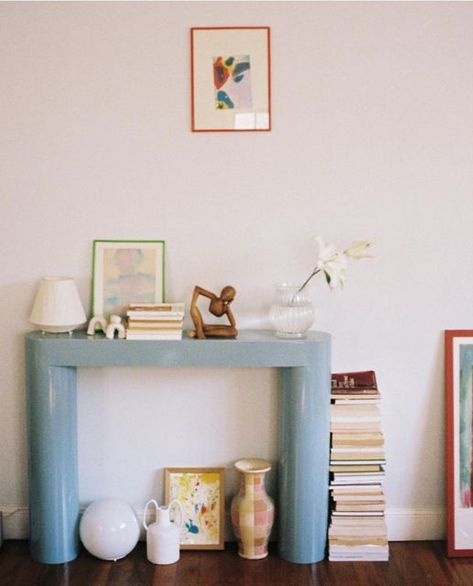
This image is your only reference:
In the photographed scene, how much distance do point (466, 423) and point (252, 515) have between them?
0.96m

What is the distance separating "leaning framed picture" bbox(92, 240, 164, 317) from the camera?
10.8ft

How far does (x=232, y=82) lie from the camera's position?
3244mm

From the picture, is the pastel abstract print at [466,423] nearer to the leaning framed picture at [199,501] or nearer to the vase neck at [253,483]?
the vase neck at [253,483]

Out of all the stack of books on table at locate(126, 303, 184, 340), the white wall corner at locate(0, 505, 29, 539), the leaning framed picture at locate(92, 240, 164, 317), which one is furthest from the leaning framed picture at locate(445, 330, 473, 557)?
the white wall corner at locate(0, 505, 29, 539)

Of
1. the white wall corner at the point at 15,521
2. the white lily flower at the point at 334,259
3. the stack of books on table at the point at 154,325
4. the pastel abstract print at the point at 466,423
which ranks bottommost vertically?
the white wall corner at the point at 15,521

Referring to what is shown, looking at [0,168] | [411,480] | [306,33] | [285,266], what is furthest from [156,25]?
[411,480]

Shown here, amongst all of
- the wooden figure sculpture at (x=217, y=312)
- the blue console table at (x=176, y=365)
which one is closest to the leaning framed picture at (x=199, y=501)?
the blue console table at (x=176, y=365)

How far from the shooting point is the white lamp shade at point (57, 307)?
3131mm

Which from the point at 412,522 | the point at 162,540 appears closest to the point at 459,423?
the point at 412,522

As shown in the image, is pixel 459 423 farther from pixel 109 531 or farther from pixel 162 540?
pixel 109 531

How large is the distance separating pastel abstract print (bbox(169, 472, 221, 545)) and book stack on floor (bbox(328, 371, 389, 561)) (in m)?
0.48

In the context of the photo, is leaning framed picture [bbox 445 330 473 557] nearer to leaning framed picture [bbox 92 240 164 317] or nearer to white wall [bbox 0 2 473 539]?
white wall [bbox 0 2 473 539]

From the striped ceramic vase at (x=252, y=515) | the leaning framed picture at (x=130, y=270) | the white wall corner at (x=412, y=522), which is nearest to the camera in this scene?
the striped ceramic vase at (x=252, y=515)

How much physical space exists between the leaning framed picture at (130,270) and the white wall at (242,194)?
5cm
